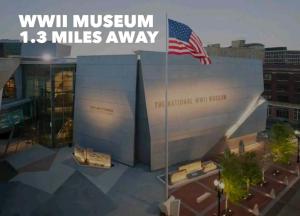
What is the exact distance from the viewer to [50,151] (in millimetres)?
38469

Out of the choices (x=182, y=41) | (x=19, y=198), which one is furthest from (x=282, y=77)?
(x=19, y=198)

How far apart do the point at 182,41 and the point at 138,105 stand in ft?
41.0

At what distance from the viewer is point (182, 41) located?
20.7 m

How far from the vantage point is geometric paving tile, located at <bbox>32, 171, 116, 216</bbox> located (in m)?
23.1

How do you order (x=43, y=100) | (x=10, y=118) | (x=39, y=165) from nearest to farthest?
(x=39, y=165) → (x=10, y=118) → (x=43, y=100)

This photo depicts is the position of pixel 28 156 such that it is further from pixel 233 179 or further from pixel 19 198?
pixel 233 179

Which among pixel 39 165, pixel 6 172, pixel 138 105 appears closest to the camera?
pixel 6 172

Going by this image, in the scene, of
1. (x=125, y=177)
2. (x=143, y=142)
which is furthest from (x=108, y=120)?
(x=125, y=177)

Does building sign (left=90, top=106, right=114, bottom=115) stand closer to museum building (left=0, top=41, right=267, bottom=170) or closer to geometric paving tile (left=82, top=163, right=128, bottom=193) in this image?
museum building (left=0, top=41, right=267, bottom=170)

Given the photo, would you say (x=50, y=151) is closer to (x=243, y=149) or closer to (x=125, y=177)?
(x=125, y=177)

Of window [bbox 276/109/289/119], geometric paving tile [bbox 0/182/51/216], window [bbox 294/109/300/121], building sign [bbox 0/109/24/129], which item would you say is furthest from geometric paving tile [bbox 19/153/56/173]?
window [bbox 276/109/289/119]

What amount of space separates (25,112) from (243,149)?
1181 inches

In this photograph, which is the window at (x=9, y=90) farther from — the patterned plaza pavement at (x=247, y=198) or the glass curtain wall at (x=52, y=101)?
the patterned plaza pavement at (x=247, y=198)

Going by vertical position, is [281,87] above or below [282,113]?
above
